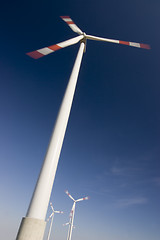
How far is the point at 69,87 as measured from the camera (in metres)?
9.03

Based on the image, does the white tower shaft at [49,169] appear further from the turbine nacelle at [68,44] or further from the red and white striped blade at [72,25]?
the red and white striped blade at [72,25]

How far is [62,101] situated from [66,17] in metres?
13.8

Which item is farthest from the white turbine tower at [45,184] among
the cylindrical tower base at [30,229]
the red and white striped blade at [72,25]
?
the red and white striped blade at [72,25]

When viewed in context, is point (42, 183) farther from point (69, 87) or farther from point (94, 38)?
point (94, 38)

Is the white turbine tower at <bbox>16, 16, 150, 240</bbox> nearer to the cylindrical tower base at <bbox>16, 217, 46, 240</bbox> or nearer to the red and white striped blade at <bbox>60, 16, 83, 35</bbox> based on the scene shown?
the cylindrical tower base at <bbox>16, 217, 46, 240</bbox>

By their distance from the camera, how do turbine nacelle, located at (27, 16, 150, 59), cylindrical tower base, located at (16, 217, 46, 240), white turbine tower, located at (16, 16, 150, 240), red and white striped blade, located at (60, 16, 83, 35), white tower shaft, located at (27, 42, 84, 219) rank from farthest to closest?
red and white striped blade, located at (60, 16, 83, 35), turbine nacelle, located at (27, 16, 150, 59), white tower shaft, located at (27, 42, 84, 219), white turbine tower, located at (16, 16, 150, 240), cylindrical tower base, located at (16, 217, 46, 240)

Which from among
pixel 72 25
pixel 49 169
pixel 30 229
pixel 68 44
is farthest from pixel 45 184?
pixel 72 25

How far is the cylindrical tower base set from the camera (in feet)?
16.7

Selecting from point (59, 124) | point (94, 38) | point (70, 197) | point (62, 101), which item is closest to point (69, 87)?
point (62, 101)

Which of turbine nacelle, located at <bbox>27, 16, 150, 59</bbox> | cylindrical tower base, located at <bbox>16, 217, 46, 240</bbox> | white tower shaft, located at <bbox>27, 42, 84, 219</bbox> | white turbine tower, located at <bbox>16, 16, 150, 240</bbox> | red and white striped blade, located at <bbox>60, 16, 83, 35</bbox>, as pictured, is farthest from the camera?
red and white striped blade, located at <bbox>60, 16, 83, 35</bbox>

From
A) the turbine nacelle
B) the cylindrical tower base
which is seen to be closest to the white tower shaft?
the cylindrical tower base

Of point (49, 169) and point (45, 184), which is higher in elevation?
point (49, 169)

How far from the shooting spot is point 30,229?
5.20 metres

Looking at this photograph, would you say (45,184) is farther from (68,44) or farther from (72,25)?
(72,25)
